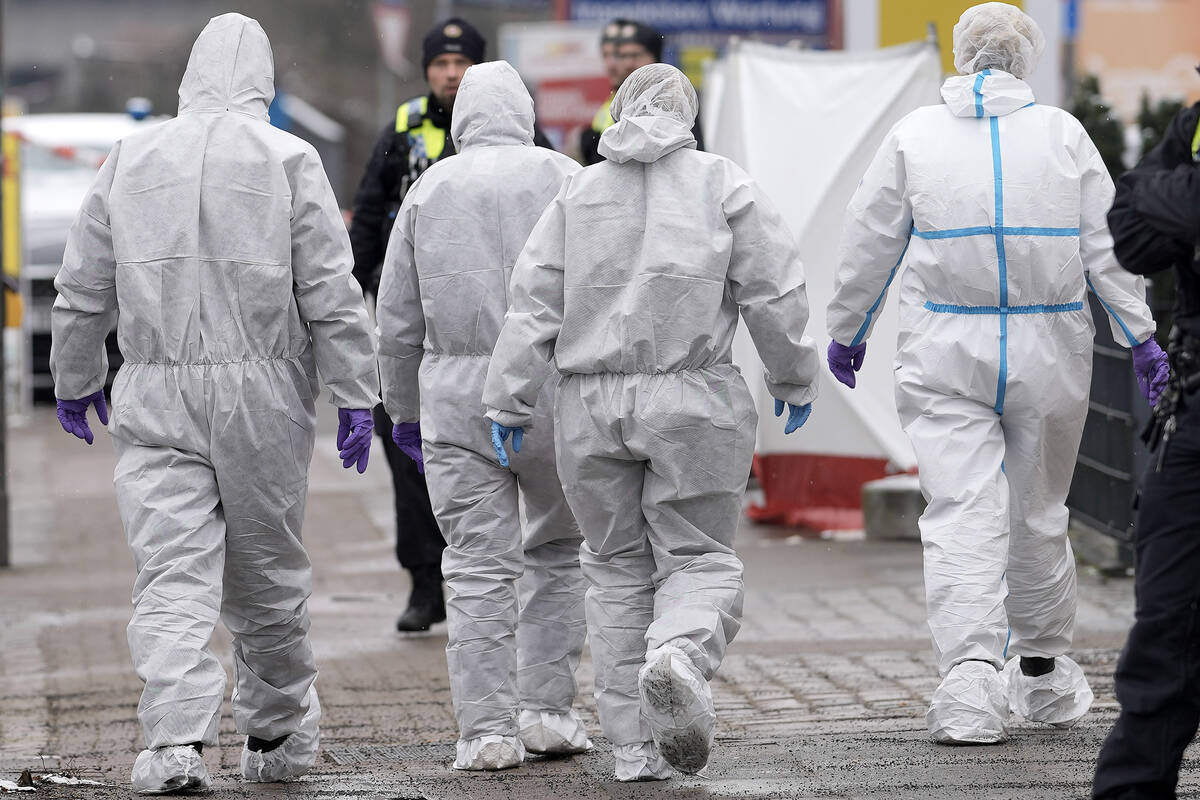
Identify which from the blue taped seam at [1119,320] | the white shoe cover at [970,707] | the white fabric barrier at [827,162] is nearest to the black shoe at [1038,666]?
the white shoe cover at [970,707]

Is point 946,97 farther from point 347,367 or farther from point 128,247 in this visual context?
point 128,247

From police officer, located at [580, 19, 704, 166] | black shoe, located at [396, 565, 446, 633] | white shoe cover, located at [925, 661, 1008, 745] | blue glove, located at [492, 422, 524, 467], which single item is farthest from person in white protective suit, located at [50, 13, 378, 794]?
police officer, located at [580, 19, 704, 166]

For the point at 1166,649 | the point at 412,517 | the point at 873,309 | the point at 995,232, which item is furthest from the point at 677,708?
the point at 412,517

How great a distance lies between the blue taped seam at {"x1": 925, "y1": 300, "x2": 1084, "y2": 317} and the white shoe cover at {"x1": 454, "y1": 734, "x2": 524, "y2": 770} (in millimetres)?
1761

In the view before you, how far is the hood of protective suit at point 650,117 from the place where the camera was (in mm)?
5422

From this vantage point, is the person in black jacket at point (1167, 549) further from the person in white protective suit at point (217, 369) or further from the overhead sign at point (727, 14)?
the overhead sign at point (727, 14)

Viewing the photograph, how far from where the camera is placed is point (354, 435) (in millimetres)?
5754

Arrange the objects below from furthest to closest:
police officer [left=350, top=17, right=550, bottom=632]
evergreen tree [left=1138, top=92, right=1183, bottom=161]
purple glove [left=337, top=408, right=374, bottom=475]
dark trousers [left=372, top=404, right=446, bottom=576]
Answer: evergreen tree [left=1138, top=92, right=1183, bottom=161], dark trousers [left=372, top=404, right=446, bottom=576], police officer [left=350, top=17, right=550, bottom=632], purple glove [left=337, top=408, right=374, bottom=475]

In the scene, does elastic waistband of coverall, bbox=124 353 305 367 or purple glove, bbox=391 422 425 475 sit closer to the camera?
elastic waistband of coverall, bbox=124 353 305 367

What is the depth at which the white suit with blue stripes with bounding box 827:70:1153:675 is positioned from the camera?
232 inches

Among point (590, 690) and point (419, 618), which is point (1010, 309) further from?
point (419, 618)

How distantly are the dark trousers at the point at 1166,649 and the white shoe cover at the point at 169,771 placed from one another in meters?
2.31

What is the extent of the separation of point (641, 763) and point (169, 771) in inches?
47.9

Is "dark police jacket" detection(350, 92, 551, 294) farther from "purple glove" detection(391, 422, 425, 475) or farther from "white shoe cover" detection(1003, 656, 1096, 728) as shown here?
"white shoe cover" detection(1003, 656, 1096, 728)
